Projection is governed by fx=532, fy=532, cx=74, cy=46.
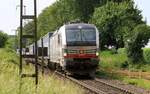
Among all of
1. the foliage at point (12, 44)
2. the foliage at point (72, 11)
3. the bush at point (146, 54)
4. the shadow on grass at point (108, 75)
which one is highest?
the foliage at point (72, 11)

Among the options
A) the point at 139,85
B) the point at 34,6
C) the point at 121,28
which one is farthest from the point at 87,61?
the point at 121,28

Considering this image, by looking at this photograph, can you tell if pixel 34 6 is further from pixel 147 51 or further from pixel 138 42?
pixel 147 51

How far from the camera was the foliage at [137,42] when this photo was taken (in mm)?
44062

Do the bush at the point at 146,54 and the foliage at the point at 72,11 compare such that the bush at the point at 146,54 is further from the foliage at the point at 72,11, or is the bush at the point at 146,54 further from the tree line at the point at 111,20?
the foliage at the point at 72,11

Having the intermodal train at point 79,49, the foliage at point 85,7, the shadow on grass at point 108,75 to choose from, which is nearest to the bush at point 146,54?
the shadow on grass at point 108,75

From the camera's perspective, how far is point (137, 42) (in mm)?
44219

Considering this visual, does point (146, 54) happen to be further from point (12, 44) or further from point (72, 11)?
point (12, 44)

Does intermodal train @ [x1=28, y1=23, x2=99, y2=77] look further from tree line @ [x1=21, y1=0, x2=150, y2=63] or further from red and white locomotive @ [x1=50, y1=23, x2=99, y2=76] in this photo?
tree line @ [x1=21, y1=0, x2=150, y2=63]

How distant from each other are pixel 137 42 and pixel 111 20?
81.7 feet

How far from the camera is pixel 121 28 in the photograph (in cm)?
6412

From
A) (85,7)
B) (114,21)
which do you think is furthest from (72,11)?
(114,21)

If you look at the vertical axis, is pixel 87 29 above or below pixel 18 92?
above

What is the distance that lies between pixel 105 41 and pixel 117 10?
15.0 feet

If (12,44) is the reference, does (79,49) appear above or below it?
Answer: below
